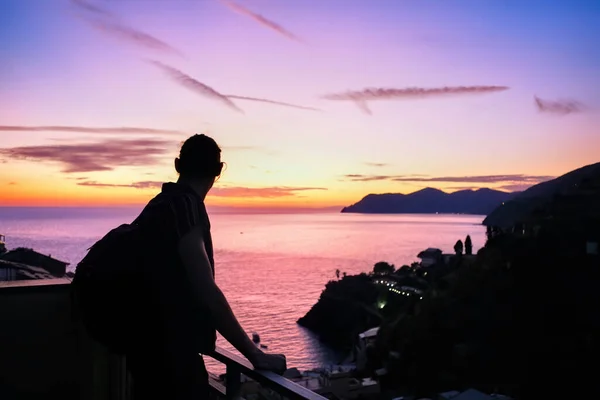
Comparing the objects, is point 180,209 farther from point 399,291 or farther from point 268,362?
point 399,291

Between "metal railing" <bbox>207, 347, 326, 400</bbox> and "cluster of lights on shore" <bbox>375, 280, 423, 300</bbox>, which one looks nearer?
"metal railing" <bbox>207, 347, 326, 400</bbox>

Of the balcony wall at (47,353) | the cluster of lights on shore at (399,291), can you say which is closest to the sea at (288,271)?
the cluster of lights on shore at (399,291)

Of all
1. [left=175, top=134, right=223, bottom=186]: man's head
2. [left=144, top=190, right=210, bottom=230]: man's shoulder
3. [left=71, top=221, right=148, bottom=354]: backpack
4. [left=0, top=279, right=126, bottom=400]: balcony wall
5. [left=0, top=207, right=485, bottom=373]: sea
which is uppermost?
[left=175, top=134, right=223, bottom=186]: man's head

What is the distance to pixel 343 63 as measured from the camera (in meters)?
13.0

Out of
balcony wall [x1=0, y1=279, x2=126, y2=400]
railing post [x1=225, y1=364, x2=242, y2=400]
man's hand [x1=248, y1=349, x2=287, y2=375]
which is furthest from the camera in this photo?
balcony wall [x1=0, y1=279, x2=126, y2=400]

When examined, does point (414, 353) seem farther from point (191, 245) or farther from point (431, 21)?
point (191, 245)

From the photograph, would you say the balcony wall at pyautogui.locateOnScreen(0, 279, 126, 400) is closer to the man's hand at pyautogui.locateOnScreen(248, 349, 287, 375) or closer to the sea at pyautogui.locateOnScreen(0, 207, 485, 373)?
the man's hand at pyautogui.locateOnScreen(248, 349, 287, 375)

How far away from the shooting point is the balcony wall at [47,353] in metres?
1.86

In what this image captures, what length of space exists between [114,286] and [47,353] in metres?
0.98

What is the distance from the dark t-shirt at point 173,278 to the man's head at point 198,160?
13 centimetres

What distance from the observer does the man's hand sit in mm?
1321

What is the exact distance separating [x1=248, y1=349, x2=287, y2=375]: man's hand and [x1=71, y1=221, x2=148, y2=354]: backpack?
31 cm

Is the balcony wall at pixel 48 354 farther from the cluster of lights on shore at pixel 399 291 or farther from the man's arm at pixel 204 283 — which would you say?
the cluster of lights on shore at pixel 399 291

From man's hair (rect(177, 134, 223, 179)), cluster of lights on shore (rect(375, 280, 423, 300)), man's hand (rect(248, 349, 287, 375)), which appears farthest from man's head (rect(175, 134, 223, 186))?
cluster of lights on shore (rect(375, 280, 423, 300))
